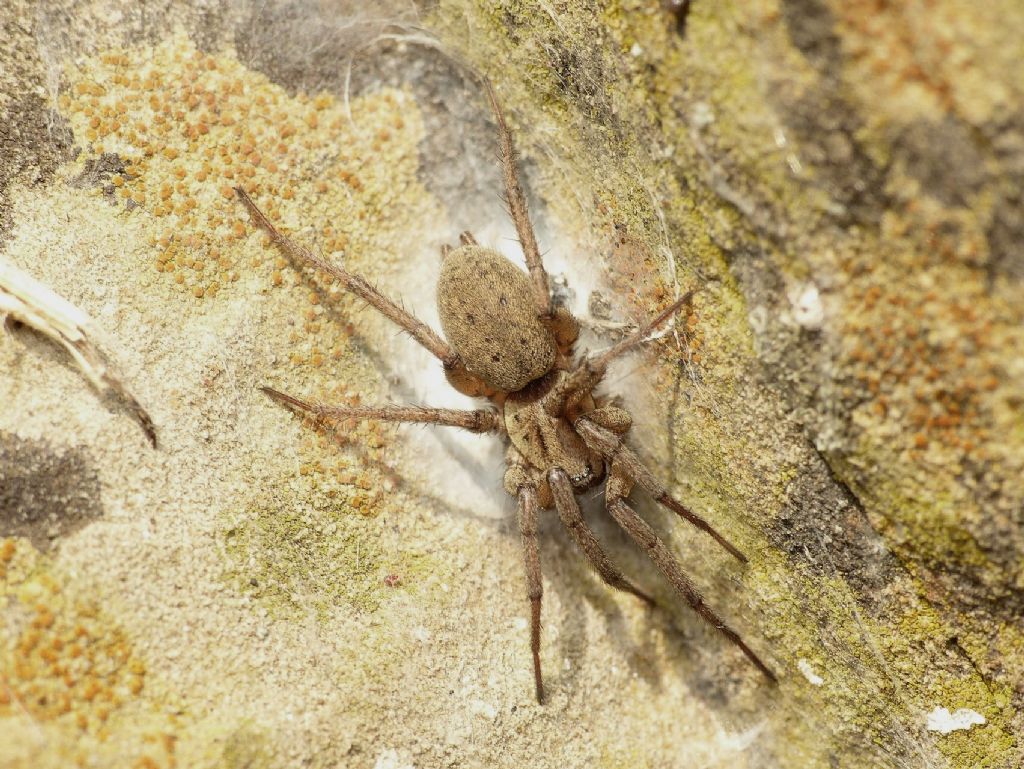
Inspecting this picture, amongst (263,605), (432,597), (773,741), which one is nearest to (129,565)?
(263,605)

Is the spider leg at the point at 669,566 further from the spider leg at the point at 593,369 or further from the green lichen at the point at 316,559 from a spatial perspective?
the green lichen at the point at 316,559

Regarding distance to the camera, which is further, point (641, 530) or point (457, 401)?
point (457, 401)

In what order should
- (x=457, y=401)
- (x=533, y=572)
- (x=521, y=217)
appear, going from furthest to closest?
(x=457, y=401) → (x=521, y=217) → (x=533, y=572)

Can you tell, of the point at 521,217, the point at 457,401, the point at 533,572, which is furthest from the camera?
the point at 457,401

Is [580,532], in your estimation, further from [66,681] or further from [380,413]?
[66,681]

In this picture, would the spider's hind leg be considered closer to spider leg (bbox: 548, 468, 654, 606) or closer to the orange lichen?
spider leg (bbox: 548, 468, 654, 606)

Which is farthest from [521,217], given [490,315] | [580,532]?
[580,532]
